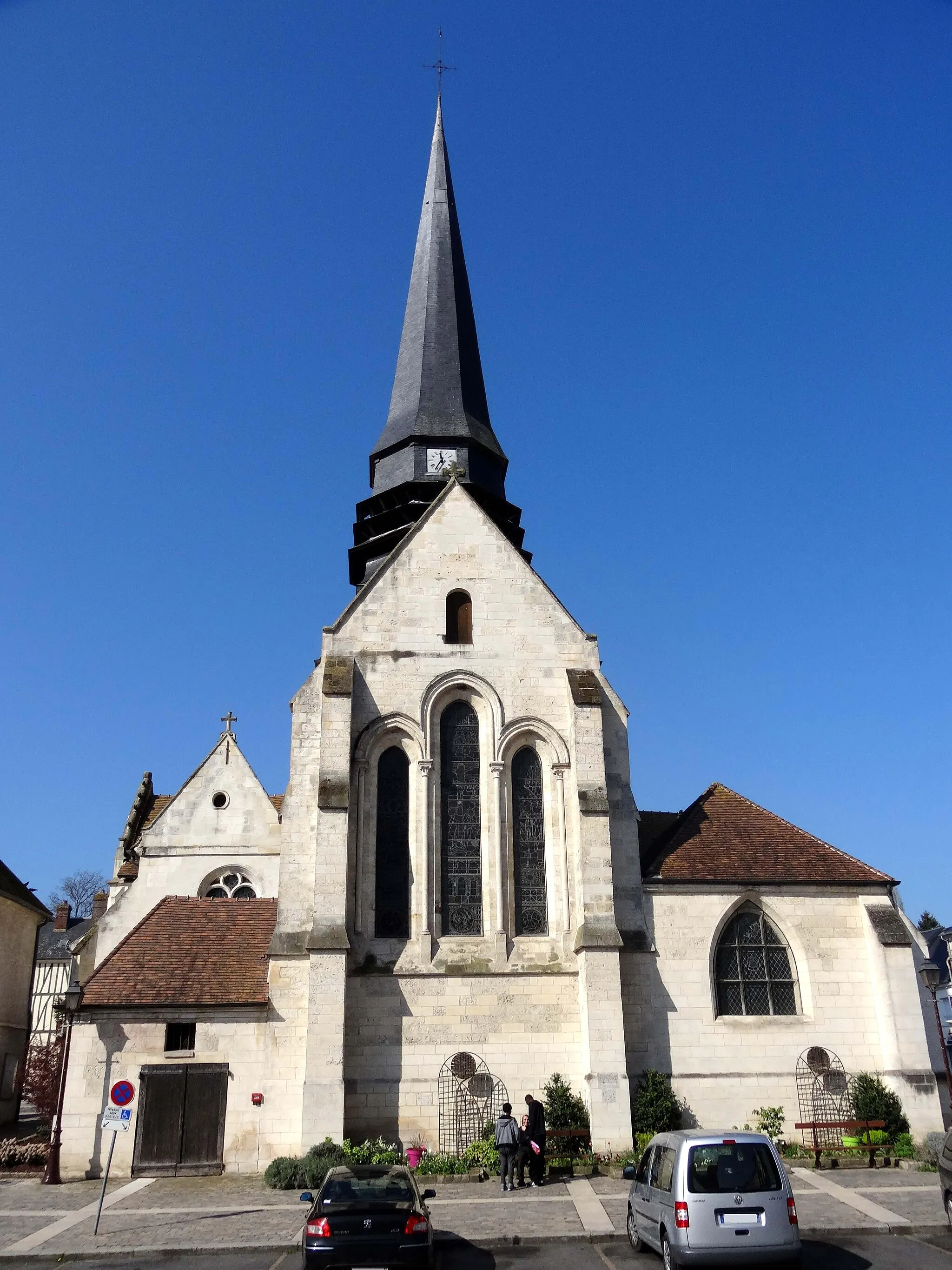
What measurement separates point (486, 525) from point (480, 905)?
816 centimetres

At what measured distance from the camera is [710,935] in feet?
63.1

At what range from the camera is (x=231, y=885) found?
990 inches

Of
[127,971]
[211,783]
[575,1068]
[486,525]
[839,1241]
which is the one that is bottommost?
[839,1241]

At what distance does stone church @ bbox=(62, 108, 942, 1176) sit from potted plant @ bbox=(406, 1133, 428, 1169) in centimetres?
14

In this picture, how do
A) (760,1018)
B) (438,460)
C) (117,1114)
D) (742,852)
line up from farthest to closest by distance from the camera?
1. (438,460)
2. (742,852)
3. (760,1018)
4. (117,1114)

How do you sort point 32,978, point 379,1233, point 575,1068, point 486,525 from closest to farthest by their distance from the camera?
point 379,1233
point 575,1068
point 486,525
point 32,978

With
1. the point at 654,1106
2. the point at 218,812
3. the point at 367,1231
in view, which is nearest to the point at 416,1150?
the point at 654,1106

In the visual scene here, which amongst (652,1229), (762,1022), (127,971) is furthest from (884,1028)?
(127,971)

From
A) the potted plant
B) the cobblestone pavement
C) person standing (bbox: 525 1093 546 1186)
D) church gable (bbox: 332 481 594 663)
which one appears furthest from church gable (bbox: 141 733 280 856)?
person standing (bbox: 525 1093 546 1186)

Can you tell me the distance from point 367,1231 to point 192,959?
1030 centimetres

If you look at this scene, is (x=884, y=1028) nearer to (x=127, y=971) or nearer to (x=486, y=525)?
(x=486, y=525)

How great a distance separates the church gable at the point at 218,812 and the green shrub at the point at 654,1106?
1145cm

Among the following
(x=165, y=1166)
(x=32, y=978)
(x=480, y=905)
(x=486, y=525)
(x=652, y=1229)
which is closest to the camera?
(x=652, y=1229)

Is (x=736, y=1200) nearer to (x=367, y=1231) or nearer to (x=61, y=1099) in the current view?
(x=367, y=1231)
